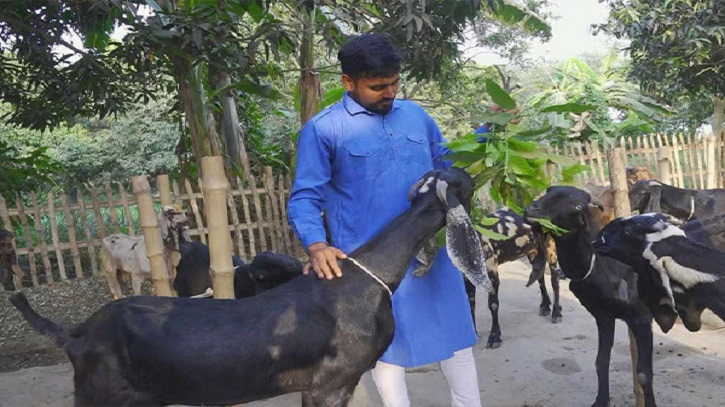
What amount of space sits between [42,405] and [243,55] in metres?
3.56

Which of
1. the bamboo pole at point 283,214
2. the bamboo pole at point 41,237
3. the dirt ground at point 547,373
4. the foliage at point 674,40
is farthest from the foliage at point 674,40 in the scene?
the bamboo pole at point 41,237

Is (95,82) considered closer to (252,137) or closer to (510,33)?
(252,137)

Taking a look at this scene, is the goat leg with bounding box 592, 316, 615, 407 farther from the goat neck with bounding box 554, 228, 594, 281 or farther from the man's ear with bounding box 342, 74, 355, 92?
the man's ear with bounding box 342, 74, 355, 92

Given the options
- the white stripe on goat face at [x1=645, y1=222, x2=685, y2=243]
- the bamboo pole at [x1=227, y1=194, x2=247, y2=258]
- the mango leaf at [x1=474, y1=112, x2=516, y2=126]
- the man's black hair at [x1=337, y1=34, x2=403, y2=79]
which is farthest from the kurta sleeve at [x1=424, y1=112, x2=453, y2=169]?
the bamboo pole at [x1=227, y1=194, x2=247, y2=258]

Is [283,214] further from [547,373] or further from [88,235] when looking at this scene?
[547,373]

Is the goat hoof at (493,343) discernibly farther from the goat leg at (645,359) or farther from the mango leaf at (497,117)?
the mango leaf at (497,117)

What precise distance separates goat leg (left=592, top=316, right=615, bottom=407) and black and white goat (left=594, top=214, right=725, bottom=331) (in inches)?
31.2

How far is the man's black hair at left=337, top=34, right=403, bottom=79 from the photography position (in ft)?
8.55

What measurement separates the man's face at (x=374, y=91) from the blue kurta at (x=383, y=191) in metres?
0.04

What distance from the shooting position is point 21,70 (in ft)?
26.2

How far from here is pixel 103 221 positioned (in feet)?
31.8

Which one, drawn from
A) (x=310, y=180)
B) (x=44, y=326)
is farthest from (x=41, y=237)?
(x=310, y=180)

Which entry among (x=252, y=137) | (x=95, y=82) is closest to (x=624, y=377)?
(x=95, y=82)

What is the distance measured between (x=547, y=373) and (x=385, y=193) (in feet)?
9.98
